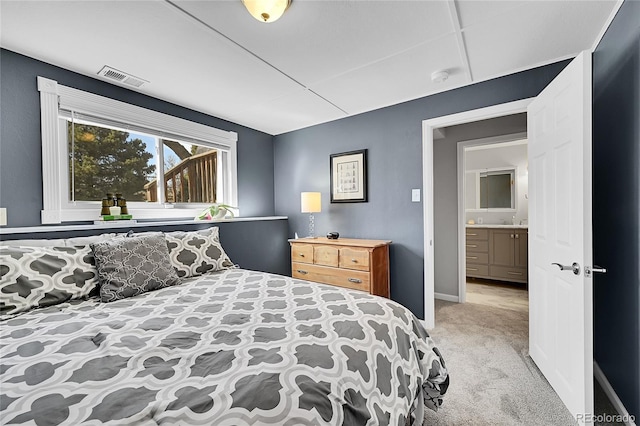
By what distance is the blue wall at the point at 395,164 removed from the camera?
2.57 m

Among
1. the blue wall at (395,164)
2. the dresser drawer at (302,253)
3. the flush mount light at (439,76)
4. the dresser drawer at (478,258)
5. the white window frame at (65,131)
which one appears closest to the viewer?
the white window frame at (65,131)

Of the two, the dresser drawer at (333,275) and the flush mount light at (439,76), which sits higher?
the flush mount light at (439,76)

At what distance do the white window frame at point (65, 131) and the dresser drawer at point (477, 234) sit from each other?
4353mm

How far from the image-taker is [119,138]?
2561mm

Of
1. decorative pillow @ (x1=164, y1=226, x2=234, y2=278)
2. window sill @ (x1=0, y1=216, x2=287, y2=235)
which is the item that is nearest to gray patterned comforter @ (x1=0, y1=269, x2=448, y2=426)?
decorative pillow @ (x1=164, y1=226, x2=234, y2=278)

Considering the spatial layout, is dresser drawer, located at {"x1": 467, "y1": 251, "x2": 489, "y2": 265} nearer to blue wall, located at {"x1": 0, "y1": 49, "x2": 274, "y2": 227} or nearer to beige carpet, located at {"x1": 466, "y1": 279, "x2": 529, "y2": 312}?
beige carpet, located at {"x1": 466, "y1": 279, "x2": 529, "y2": 312}

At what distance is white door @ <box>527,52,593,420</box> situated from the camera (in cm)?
144

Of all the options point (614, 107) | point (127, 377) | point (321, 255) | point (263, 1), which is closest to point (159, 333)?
point (127, 377)

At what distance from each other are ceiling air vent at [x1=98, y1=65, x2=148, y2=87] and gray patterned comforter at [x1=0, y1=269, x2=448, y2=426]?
5.85 feet

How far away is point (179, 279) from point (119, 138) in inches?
61.8

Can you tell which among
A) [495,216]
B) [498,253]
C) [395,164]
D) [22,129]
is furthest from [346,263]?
[495,216]

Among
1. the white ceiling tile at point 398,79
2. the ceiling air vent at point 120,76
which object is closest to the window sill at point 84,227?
the ceiling air vent at point 120,76

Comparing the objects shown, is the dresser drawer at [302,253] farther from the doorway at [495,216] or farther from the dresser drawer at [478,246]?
the dresser drawer at [478,246]

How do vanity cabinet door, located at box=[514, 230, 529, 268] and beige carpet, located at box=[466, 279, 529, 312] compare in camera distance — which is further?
vanity cabinet door, located at box=[514, 230, 529, 268]
